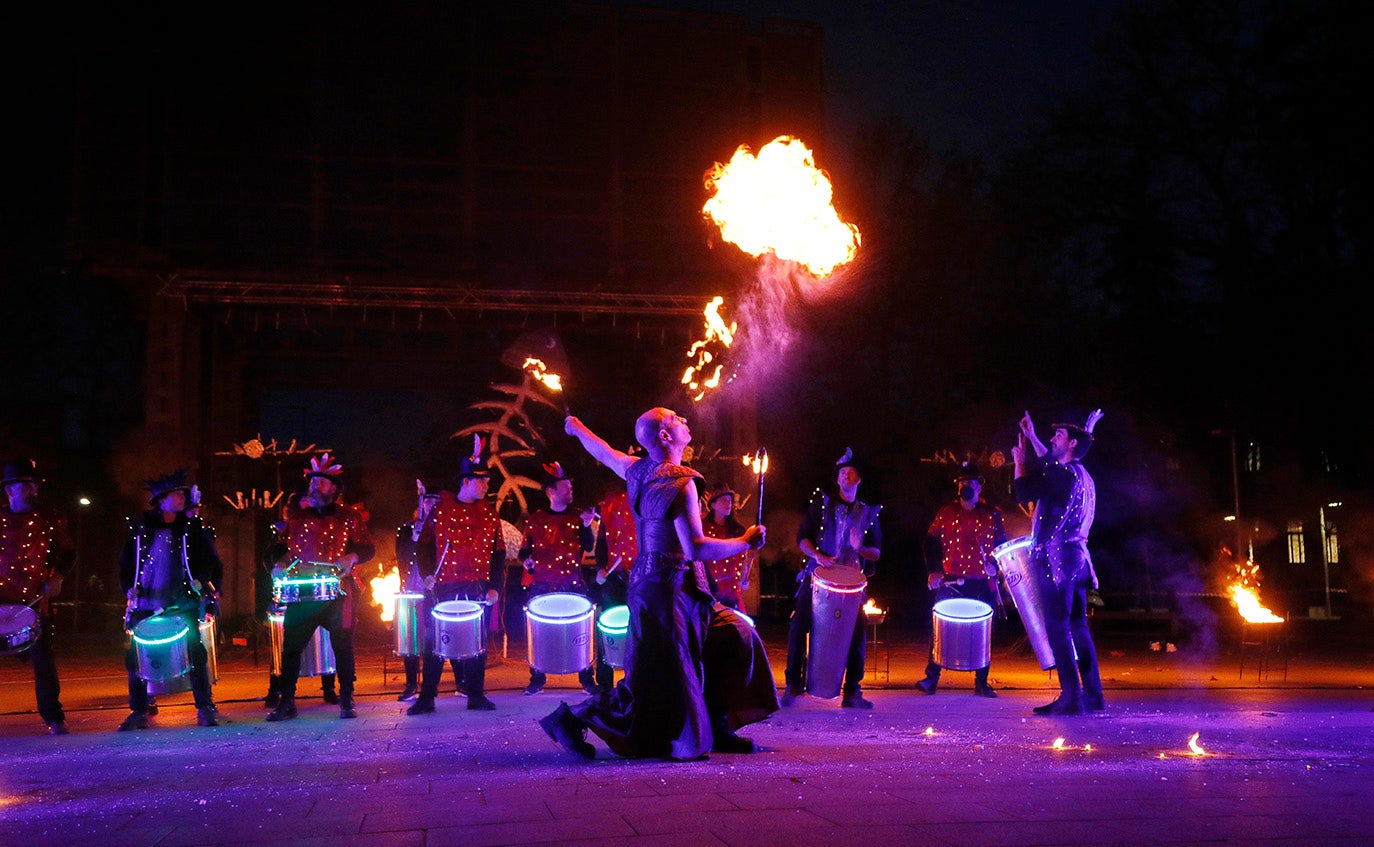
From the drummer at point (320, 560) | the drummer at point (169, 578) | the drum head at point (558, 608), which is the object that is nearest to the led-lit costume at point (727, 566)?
the drum head at point (558, 608)

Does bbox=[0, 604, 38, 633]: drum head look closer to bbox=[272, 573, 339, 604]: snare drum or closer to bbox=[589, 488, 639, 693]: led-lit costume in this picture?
bbox=[272, 573, 339, 604]: snare drum

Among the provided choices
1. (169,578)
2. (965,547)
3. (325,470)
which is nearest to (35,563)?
(169,578)

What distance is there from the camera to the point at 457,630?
8922mm

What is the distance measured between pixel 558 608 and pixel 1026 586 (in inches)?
139

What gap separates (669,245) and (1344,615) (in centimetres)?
1412

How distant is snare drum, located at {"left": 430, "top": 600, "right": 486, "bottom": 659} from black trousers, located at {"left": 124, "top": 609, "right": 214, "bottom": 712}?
1.67m

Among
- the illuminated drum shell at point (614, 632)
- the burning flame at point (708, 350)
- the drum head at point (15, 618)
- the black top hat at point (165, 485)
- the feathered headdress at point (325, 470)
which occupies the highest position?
the burning flame at point (708, 350)

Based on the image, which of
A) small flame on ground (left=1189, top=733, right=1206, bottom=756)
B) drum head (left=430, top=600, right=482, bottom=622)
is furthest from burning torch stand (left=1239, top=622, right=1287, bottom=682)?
drum head (left=430, top=600, right=482, bottom=622)

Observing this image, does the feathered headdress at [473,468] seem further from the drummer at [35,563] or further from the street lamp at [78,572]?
the street lamp at [78,572]

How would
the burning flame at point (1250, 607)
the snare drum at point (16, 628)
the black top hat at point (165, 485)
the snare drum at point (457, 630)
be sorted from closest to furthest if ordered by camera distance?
the snare drum at point (16, 628), the black top hat at point (165, 485), the snare drum at point (457, 630), the burning flame at point (1250, 607)

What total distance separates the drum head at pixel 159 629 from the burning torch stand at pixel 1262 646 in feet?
32.4

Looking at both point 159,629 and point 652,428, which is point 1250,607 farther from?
point 159,629

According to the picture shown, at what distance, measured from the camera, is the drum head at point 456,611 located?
8953 mm

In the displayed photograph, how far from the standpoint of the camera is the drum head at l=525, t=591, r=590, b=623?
8.92 m
